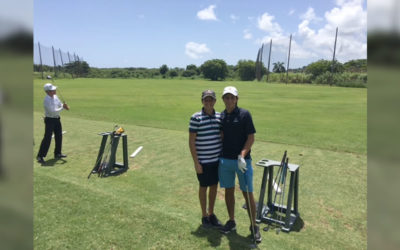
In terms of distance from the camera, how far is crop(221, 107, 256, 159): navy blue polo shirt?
166 inches

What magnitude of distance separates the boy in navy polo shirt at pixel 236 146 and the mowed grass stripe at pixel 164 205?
787mm

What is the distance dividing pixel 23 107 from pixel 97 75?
116452 mm

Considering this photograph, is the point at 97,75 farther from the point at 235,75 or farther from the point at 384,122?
the point at 384,122

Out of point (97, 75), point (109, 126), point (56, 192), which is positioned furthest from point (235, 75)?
point (56, 192)

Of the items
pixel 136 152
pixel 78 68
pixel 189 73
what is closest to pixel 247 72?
pixel 189 73

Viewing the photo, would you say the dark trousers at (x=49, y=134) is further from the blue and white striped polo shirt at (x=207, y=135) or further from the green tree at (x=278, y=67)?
the green tree at (x=278, y=67)

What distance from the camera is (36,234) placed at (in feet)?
13.8

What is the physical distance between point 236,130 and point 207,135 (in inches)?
18.7

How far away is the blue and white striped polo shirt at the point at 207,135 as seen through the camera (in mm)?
4332

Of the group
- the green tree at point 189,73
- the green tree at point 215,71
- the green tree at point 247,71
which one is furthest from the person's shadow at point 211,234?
the green tree at point 189,73

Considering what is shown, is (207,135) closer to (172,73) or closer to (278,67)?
(278,67)

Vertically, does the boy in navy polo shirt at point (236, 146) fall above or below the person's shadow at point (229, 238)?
above

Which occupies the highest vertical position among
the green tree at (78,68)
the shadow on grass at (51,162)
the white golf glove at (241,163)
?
the green tree at (78,68)

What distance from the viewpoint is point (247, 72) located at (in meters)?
97.1
